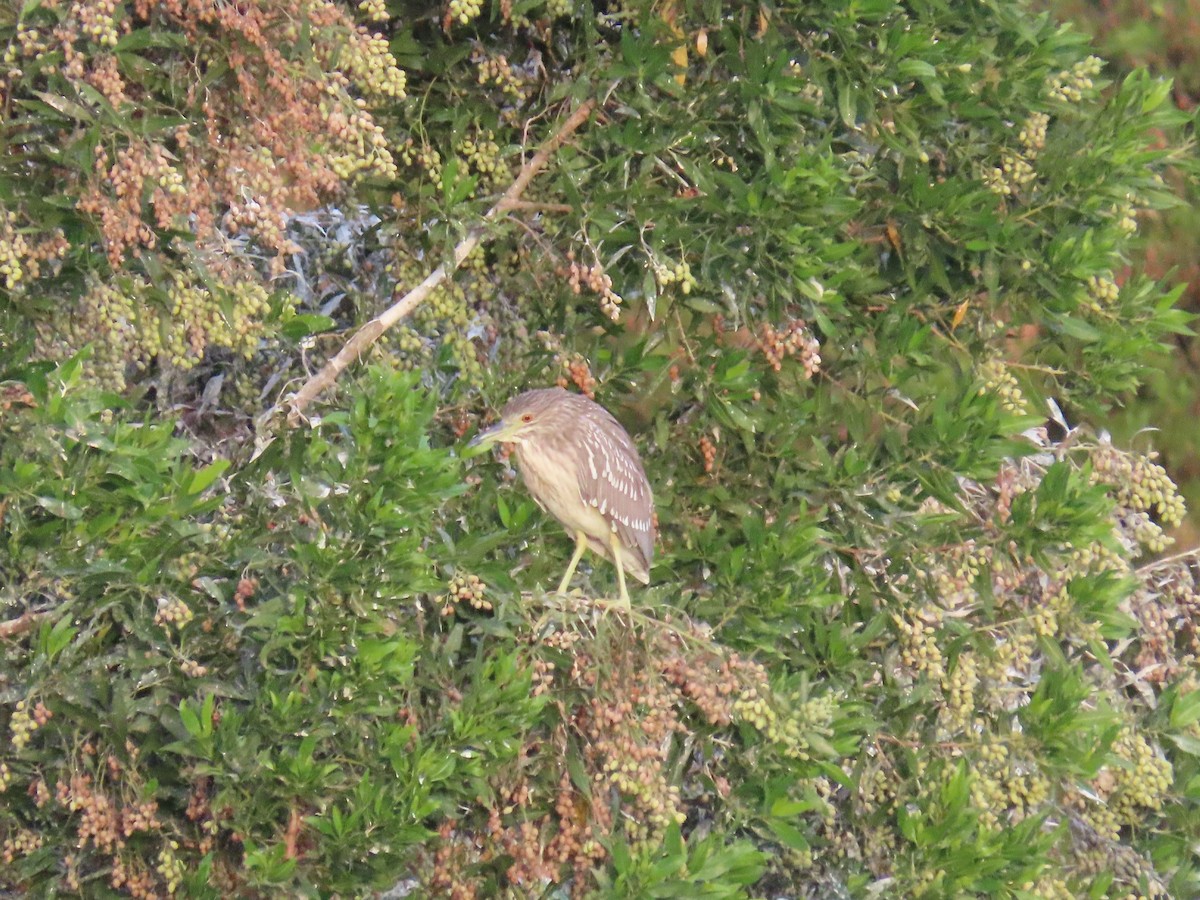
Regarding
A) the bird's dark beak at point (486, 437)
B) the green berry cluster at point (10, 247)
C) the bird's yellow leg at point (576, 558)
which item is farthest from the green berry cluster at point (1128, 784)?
the green berry cluster at point (10, 247)

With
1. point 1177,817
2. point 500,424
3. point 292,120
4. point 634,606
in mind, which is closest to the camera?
point 292,120

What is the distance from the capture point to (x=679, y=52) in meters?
4.80

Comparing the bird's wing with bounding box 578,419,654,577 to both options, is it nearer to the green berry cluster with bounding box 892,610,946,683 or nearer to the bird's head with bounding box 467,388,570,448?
the bird's head with bounding box 467,388,570,448

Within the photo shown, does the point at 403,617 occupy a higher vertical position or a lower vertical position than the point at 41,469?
lower

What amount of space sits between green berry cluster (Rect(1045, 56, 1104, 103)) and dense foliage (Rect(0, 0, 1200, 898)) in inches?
0.8

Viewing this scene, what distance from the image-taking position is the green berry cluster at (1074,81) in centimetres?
488

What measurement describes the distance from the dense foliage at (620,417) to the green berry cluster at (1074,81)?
19mm

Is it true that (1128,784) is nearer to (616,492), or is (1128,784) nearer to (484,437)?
(616,492)

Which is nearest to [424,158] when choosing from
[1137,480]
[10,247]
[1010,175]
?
[10,247]

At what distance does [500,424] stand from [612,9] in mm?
1301

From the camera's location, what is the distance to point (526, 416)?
15.4ft

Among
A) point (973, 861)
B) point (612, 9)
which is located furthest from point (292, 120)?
point (973, 861)

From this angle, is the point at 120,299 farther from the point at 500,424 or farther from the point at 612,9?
the point at 612,9

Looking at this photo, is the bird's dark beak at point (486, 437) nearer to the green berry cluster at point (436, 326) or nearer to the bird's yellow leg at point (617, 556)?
the green berry cluster at point (436, 326)
